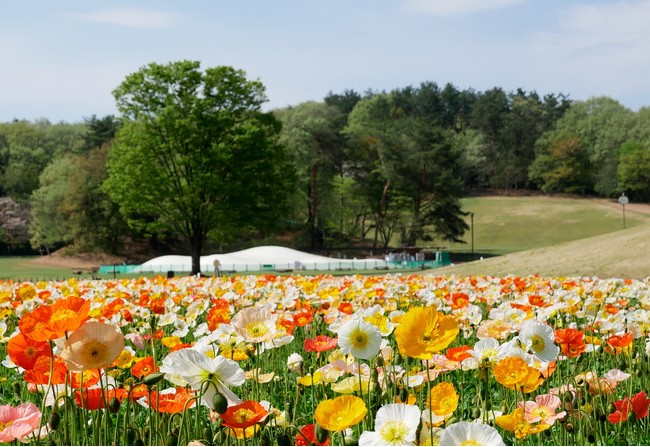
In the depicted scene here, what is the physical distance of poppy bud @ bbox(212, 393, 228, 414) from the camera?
6.20ft

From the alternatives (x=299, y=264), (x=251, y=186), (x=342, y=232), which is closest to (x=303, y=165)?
(x=342, y=232)

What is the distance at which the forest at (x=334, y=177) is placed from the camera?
51938mm

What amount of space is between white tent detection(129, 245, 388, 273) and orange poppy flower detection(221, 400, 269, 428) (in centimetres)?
3593

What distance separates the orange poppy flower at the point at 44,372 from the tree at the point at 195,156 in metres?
29.2

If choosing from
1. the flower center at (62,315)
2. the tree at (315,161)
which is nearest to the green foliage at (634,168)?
the tree at (315,161)

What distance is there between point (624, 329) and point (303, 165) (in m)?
53.7

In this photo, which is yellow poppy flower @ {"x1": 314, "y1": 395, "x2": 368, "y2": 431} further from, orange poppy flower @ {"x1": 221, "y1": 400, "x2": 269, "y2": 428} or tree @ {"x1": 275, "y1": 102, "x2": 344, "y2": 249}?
tree @ {"x1": 275, "y1": 102, "x2": 344, "y2": 249}

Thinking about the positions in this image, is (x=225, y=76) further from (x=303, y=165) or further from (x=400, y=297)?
(x=400, y=297)

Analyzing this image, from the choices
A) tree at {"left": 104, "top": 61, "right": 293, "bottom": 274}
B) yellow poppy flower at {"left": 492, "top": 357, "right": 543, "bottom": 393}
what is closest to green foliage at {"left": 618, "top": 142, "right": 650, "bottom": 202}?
tree at {"left": 104, "top": 61, "right": 293, "bottom": 274}

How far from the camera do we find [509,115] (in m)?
96.9

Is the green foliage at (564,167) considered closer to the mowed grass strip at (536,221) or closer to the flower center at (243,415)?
the mowed grass strip at (536,221)

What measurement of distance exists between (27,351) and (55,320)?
36 cm

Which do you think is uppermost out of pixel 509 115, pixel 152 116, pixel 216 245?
pixel 509 115

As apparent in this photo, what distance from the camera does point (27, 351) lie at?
8.20ft
